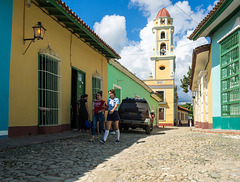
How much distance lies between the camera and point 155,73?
1655 inches

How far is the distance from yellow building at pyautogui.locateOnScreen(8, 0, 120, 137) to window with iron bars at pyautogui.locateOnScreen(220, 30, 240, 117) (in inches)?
210

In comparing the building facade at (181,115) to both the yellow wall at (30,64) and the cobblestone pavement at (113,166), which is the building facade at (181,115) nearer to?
the yellow wall at (30,64)

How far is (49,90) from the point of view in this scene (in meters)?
8.79

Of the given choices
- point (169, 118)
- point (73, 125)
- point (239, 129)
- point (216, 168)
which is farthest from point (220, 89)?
point (169, 118)

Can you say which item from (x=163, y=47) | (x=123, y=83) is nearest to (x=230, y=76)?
(x=123, y=83)

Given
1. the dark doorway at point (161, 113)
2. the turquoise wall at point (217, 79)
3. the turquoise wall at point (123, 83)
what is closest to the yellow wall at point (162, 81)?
the dark doorway at point (161, 113)

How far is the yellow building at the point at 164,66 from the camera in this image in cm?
4078

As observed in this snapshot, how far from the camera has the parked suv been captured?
38.6 feet

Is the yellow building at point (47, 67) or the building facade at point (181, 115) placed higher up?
the yellow building at point (47, 67)

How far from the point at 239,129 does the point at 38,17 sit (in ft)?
25.4

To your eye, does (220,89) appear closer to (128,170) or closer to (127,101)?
(127,101)

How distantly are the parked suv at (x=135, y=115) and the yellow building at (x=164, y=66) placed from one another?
2921cm

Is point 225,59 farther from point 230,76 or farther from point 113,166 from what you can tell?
point 113,166

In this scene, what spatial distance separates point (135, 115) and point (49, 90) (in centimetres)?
448
